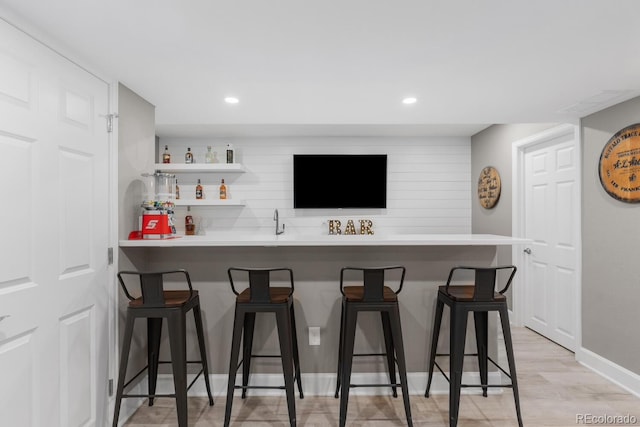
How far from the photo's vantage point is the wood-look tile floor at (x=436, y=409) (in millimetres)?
2225

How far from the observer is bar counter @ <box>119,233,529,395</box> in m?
2.55

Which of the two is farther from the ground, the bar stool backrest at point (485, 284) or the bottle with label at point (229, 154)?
the bottle with label at point (229, 154)

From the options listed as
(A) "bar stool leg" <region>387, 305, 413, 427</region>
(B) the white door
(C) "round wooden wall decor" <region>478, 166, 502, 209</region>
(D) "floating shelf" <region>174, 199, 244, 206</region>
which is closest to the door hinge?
(B) the white door

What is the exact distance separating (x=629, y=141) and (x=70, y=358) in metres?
3.96

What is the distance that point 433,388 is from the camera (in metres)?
2.58

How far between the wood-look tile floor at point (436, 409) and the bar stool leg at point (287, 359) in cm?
24

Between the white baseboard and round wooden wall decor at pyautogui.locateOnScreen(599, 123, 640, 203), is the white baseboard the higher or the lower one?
the lower one

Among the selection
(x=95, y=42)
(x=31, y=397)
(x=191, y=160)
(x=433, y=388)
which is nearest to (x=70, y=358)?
(x=31, y=397)

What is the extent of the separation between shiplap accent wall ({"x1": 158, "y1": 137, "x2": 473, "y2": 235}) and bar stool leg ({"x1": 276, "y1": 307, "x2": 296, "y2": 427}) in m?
2.60

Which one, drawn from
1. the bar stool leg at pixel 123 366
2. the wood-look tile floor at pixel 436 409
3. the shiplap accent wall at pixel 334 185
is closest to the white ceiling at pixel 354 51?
the bar stool leg at pixel 123 366

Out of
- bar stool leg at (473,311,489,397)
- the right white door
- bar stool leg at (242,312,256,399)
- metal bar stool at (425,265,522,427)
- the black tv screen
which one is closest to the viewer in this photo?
metal bar stool at (425,265,522,427)

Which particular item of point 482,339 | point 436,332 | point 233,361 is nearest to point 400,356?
point 436,332

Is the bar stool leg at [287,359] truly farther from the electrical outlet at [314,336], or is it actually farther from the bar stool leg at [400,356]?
the bar stool leg at [400,356]

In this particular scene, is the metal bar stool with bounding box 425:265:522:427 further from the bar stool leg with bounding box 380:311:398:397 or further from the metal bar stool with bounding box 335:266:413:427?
the bar stool leg with bounding box 380:311:398:397
